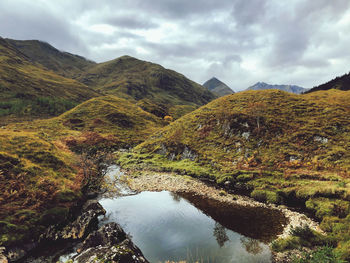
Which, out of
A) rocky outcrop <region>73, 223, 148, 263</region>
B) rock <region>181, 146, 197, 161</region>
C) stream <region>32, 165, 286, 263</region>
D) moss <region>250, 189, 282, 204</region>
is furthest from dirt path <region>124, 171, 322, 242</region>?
rocky outcrop <region>73, 223, 148, 263</region>

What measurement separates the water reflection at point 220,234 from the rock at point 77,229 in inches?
551

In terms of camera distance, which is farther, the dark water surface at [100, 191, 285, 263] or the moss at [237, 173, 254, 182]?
the moss at [237, 173, 254, 182]

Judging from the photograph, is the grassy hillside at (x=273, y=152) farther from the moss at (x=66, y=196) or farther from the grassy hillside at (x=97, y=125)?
the grassy hillside at (x=97, y=125)

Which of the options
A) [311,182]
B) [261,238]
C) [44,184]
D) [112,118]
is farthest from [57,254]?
[112,118]

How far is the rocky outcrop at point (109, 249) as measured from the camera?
36.8 feet

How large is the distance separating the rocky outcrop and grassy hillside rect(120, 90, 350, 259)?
1387 cm

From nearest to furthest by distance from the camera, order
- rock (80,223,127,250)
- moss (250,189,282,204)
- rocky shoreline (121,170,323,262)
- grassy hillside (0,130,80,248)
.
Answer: rock (80,223,127,250) → grassy hillside (0,130,80,248) → rocky shoreline (121,170,323,262) → moss (250,189,282,204)

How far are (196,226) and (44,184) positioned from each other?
68.7 feet

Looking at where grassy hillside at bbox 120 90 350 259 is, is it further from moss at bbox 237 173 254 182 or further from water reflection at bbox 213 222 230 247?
water reflection at bbox 213 222 230 247

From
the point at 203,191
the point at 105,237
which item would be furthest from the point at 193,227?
the point at 203,191

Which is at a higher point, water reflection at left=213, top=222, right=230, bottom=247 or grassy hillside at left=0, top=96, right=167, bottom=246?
grassy hillside at left=0, top=96, right=167, bottom=246

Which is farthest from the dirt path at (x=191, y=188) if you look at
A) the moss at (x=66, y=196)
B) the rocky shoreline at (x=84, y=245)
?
the rocky shoreline at (x=84, y=245)

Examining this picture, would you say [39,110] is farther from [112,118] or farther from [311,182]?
[311,182]

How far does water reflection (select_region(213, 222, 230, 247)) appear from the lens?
17727mm
